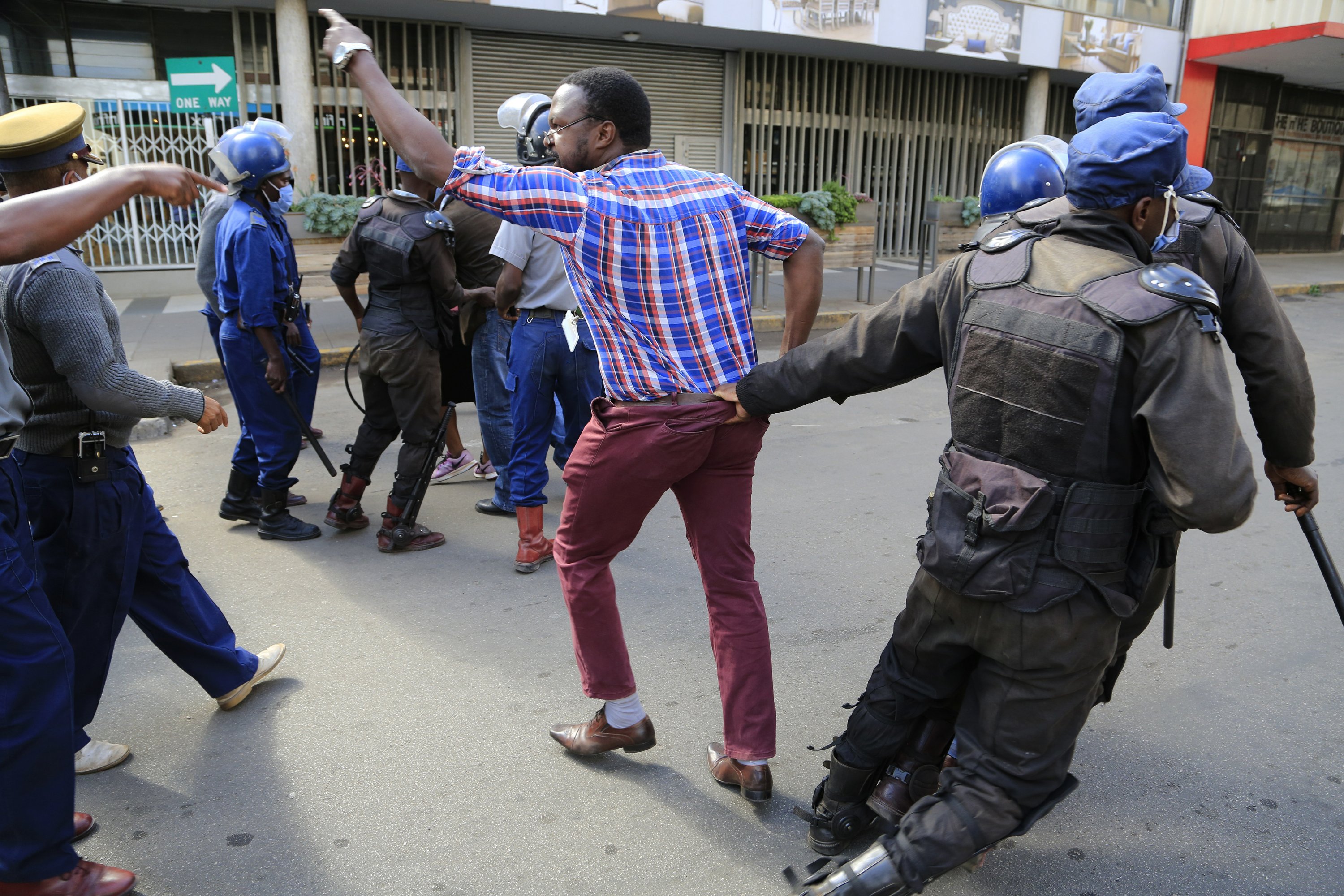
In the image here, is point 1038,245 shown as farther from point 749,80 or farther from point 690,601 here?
point 749,80

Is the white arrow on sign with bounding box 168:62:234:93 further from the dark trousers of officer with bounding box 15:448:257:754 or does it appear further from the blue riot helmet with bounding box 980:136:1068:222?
the blue riot helmet with bounding box 980:136:1068:222

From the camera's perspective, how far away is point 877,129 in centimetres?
1620

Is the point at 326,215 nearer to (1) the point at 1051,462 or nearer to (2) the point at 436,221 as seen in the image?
(2) the point at 436,221

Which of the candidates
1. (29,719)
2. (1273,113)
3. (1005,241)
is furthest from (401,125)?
(1273,113)

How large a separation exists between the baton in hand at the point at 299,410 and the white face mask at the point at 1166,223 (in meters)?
3.74

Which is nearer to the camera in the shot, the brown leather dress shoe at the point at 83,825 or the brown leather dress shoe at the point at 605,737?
the brown leather dress shoe at the point at 83,825

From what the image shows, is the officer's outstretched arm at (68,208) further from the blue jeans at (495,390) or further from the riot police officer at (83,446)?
the blue jeans at (495,390)

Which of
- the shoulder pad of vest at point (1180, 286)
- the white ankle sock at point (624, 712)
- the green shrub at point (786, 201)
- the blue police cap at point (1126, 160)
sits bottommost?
the white ankle sock at point (624, 712)

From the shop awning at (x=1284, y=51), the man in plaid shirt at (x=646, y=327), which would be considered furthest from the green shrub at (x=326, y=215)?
the shop awning at (x=1284, y=51)

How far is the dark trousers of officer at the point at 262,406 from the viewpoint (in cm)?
454

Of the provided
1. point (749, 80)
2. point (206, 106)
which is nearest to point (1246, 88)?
point (749, 80)

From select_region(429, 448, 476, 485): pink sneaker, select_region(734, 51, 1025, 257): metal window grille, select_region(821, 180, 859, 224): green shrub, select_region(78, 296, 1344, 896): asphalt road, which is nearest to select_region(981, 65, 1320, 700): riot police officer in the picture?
select_region(78, 296, 1344, 896): asphalt road

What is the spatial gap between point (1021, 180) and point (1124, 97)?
0.41 metres

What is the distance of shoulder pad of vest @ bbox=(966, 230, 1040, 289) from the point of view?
6.52 ft
